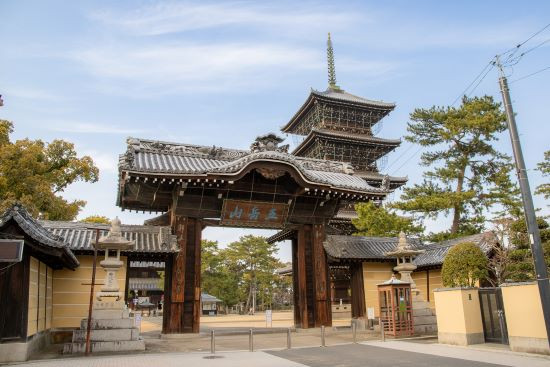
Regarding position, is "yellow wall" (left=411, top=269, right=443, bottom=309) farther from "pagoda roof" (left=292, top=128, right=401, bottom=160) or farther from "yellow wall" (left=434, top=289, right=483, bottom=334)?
"pagoda roof" (left=292, top=128, right=401, bottom=160)

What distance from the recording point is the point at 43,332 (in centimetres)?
1435

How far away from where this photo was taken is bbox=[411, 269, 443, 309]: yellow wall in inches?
790

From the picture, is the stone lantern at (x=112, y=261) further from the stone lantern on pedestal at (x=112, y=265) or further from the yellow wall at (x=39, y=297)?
the yellow wall at (x=39, y=297)

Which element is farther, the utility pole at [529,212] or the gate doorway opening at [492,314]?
the gate doorway opening at [492,314]

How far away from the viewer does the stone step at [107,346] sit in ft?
43.1

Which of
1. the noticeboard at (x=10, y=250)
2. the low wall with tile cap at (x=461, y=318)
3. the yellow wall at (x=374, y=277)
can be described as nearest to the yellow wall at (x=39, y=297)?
the noticeboard at (x=10, y=250)

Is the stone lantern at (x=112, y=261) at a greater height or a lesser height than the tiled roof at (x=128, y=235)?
lesser

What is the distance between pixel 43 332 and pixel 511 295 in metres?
15.0

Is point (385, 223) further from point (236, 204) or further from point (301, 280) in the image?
point (236, 204)

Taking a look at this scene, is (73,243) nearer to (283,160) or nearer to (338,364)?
(283,160)

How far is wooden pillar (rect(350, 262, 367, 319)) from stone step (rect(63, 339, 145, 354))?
1085 cm

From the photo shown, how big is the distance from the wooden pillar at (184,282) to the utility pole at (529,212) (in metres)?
12.4

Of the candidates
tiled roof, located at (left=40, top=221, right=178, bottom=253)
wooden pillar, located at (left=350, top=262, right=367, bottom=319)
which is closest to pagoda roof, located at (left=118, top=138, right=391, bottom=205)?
tiled roof, located at (left=40, top=221, right=178, bottom=253)

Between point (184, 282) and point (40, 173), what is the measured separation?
Answer: 62.0ft
